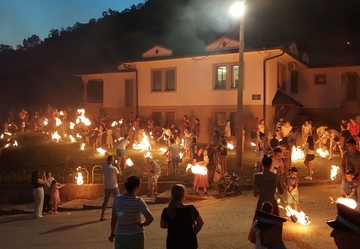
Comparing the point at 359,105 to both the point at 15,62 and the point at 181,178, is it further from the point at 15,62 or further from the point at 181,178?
the point at 15,62

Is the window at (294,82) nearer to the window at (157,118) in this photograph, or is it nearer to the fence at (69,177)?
the window at (157,118)

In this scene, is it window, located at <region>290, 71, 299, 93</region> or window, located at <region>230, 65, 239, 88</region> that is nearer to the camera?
window, located at <region>230, 65, 239, 88</region>

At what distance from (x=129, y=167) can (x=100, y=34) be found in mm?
57366

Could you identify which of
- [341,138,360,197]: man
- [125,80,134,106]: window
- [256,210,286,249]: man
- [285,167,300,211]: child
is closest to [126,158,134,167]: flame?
[285,167,300,211]: child

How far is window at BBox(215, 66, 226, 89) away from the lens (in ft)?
82.0

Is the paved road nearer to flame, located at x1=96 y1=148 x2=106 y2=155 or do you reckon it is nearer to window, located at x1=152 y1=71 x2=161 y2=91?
flame, located at x1=96 y1=148 x2=106 y2=155

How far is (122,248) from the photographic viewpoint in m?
5.44

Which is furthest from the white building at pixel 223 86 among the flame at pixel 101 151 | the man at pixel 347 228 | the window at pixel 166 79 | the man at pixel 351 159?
the man at pixel 347 228

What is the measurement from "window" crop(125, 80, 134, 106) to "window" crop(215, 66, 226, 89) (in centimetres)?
775

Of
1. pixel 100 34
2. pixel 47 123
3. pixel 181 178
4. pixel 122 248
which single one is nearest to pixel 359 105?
pixel 181 178

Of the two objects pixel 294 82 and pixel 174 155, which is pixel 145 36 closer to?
pixel 294 82

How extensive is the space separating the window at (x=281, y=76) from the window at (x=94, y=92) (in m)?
15.8

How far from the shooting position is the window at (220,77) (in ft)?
82.0

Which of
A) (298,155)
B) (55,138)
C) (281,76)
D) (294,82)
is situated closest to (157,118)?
(55,138)
